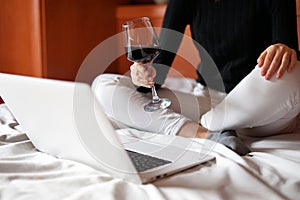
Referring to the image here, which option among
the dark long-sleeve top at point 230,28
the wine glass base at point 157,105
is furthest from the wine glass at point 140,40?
the dark long-sleeve top at point 230,28

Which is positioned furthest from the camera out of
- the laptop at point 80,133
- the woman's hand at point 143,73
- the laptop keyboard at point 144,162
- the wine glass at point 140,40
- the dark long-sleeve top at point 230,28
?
the dark long-sleeve top at point 230,28

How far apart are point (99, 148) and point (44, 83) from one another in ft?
0.49

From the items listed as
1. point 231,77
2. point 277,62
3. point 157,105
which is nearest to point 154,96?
point 157,105

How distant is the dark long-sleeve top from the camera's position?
152 centimetres

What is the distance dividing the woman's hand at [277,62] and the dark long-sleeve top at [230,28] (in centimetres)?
36

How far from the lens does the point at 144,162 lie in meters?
0.91

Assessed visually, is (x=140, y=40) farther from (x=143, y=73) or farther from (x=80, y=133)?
(x=80, y=133)

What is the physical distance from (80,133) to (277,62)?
50 centimetres

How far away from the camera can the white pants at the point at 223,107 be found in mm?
1117

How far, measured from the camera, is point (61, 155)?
989mm

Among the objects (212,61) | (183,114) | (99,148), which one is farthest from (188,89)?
(99,148)

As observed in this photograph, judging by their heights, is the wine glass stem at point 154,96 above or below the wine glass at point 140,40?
below

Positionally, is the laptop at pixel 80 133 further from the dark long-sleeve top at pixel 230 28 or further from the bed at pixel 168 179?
the dark long-sleeve top at pixel 230 28

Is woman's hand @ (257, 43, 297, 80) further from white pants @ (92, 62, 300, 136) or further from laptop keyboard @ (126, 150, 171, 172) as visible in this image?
laptop keyboard @ (126, 150, 171, 172)
